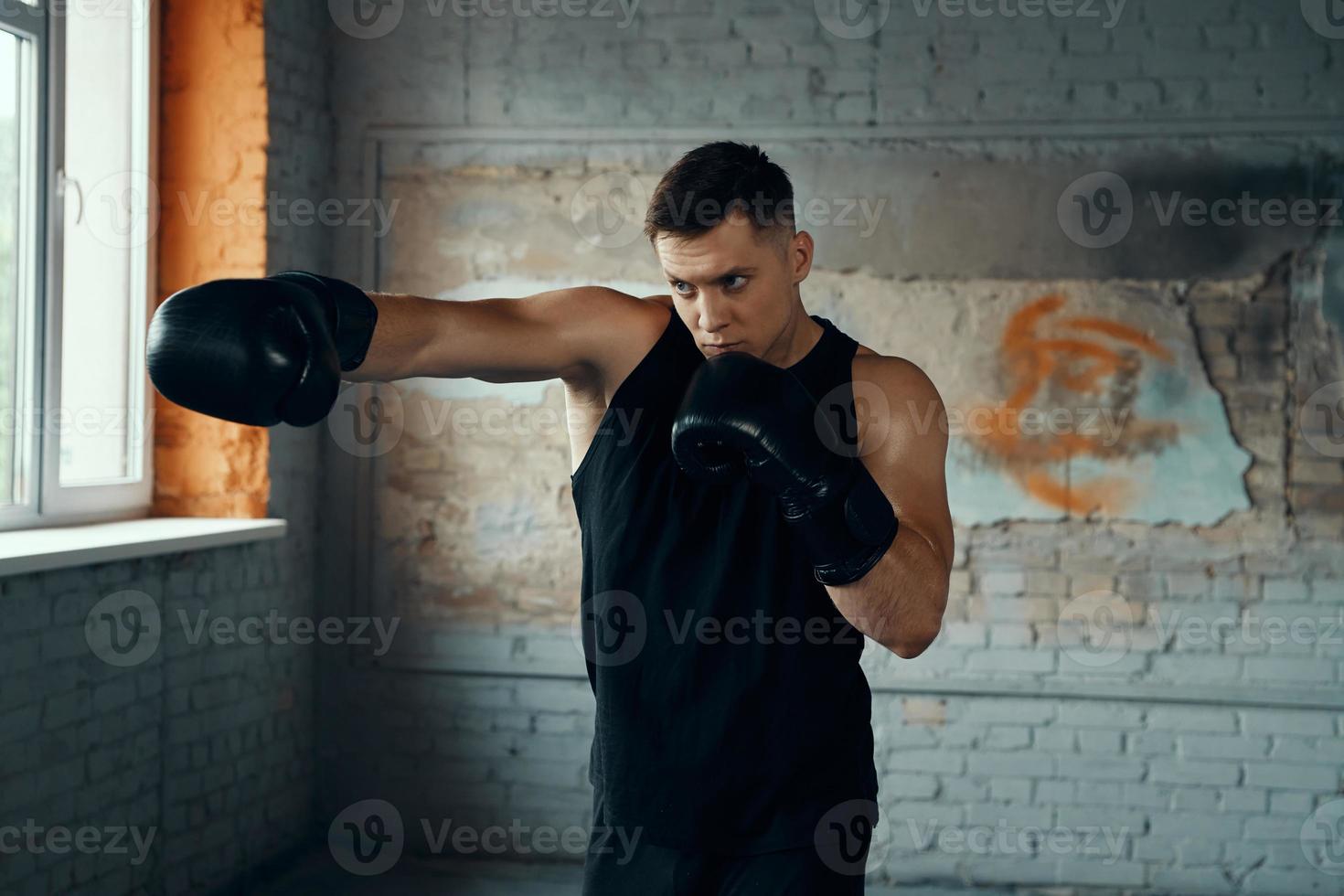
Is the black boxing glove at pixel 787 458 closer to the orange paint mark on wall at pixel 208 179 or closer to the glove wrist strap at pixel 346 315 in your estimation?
the glove wrist strap at pixel 346 315

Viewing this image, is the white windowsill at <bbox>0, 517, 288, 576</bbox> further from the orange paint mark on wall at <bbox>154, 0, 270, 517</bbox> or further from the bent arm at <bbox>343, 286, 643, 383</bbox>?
the bent arm at <bbox>343, 286, 643, 383</bbox>

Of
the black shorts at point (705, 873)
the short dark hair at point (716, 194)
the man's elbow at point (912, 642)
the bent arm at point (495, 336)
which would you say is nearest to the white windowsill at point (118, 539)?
the bent arm at point (495, 336)

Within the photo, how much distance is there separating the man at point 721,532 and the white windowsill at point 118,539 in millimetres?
1462

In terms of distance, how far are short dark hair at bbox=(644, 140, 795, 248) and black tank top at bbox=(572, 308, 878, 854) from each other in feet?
0.74

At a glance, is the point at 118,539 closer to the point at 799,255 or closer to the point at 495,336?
the point at 495,336

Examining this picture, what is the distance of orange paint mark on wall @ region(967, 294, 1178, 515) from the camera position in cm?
375

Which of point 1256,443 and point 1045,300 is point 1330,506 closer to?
point 1256,443

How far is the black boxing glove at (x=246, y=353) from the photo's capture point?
1359mm

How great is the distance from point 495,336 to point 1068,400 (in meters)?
2.54

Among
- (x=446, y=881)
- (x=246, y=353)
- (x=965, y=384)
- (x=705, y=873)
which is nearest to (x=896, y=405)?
(x=705, y=873)

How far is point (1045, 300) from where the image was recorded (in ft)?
12.4

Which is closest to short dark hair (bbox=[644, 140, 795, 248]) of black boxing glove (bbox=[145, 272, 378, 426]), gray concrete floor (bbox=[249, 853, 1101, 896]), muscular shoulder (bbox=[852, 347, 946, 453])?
muscular shoulder (bbox=[852, 347, 946, 453])

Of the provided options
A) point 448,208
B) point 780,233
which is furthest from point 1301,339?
point 448,208

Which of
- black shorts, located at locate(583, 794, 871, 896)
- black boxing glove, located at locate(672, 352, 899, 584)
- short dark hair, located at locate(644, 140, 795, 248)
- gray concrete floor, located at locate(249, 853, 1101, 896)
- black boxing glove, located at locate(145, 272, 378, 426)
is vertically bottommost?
gray concrete floor, located at locate(249, 853, 1101, 896)
